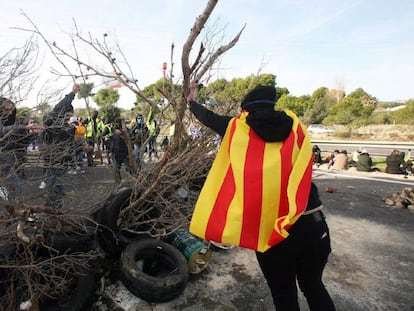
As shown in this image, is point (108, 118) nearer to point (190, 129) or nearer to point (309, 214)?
point (190, 129)

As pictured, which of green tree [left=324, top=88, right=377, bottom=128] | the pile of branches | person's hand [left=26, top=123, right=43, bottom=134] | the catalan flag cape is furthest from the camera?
green tree [left=324, top=88, right=377, bottom=128]

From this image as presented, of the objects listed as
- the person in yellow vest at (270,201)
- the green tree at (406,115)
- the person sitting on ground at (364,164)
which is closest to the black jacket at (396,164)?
the person sitting on ground at (364,164)

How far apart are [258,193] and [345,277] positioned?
92.4 inches

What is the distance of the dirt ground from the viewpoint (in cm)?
291

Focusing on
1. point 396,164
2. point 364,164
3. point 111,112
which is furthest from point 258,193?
point 364,164

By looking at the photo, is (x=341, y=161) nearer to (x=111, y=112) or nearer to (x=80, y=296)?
(x=111, y=112)

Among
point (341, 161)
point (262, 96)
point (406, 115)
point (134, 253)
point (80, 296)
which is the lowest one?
point (341, 161)

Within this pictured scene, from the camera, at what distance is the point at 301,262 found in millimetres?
1961

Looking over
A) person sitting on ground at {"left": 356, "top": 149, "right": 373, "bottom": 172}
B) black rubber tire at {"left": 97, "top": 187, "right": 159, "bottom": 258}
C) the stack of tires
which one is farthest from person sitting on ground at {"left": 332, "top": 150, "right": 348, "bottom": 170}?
black rubber tire at {"left": 97, "top": 187, "right": 159, "bottom": 258}

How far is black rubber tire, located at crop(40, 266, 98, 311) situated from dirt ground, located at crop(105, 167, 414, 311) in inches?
9.0

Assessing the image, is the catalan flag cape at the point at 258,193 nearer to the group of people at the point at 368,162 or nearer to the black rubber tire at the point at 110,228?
the black rubber tire at the point at 110,228

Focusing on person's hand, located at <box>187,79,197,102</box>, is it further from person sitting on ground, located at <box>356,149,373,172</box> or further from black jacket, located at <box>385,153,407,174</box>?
person sitting on ground, located at <box>356,149,373,172</box>

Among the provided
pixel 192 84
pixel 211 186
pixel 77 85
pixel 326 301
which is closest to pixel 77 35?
pixel 77 85

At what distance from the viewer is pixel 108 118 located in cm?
810
